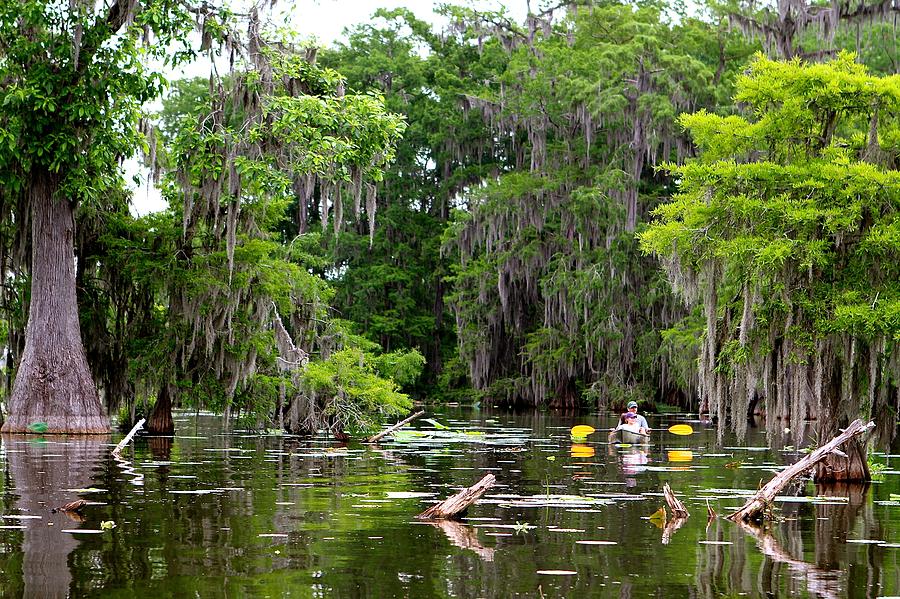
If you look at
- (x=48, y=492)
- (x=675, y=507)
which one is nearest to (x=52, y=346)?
(x=48, y=492)

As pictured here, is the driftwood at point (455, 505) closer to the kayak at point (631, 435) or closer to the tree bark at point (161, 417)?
the kayak at point (631, 435)

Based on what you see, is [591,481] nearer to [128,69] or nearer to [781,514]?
[781,514]

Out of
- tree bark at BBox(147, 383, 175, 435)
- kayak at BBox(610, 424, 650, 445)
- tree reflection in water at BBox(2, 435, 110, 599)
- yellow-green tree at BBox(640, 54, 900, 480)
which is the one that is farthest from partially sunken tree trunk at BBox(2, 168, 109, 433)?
yellow-green tree at BBox(640, 54, 900, 480)

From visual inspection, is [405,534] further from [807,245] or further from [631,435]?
[631,435]

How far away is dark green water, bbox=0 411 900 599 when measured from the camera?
7.33m

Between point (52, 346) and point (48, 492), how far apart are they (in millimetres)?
10745

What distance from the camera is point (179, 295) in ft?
75.6

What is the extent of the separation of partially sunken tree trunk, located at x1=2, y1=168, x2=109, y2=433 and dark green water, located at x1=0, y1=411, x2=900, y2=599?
4.72 m

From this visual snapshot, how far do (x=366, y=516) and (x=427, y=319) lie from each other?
155 ft

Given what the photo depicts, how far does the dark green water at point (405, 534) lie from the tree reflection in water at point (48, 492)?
0.09ft

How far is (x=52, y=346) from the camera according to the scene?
2202cm

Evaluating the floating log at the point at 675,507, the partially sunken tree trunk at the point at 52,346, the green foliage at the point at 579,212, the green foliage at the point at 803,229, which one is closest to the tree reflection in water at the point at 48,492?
the partially sunken tree trunk at the point at 52,346

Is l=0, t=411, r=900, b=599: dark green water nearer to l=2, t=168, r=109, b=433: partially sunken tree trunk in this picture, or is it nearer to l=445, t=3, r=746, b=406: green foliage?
l=2, t=168, r=109, b=433: partially sunken tree trunk

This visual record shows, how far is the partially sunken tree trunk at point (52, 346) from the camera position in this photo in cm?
2195
